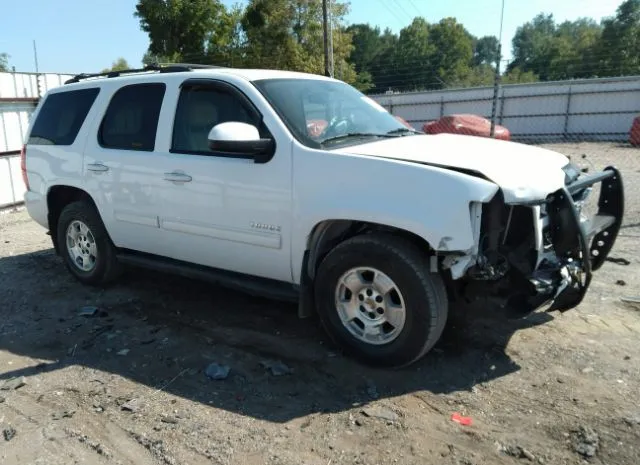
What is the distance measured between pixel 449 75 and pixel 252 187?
54.8 metres

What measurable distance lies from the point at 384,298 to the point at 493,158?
1163 millimetres

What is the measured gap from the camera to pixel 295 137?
12.8 ft

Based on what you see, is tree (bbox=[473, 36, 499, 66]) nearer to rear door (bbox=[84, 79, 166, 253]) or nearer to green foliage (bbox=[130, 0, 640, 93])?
green foliage (bbox=[130, 0, 640, 93])

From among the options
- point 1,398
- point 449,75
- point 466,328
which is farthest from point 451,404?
point 449,75

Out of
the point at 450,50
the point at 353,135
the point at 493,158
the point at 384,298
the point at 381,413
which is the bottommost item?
the point at 381,413

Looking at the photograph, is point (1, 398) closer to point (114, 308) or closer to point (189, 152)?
point (114, 308)

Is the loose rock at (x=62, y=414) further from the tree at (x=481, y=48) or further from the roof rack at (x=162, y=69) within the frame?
the tree at (x=481, y=48)

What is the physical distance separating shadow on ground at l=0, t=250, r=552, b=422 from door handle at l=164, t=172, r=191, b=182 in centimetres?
123

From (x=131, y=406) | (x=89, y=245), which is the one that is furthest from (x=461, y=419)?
(x=89, y=245)

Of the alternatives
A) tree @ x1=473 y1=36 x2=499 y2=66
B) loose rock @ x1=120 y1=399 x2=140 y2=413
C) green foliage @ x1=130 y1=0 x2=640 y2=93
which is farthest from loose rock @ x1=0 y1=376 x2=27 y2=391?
tree @ x1=473 y1=36 x2=499 y2=66

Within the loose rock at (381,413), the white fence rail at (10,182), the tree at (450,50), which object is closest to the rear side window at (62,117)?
the loose rock at (381,413)

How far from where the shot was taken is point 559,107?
85.0 ft

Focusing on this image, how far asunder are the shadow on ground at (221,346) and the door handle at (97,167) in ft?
4.12

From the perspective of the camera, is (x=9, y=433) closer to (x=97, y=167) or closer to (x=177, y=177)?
(x=177, y=177)
